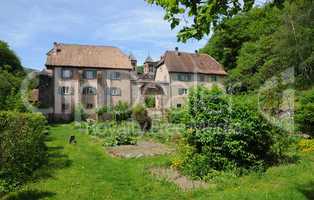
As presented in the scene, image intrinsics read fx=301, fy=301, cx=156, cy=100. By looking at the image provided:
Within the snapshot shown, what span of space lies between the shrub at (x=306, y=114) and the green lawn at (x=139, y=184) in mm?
5716

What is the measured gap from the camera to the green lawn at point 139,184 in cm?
769

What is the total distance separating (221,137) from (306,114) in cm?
919

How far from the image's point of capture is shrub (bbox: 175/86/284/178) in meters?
10.1

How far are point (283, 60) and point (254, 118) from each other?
75.1 ft

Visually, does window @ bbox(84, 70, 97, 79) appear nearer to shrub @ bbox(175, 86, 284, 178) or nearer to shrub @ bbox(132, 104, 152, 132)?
shrub @ bbox(132, 104, 152, 132)

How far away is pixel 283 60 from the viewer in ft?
101

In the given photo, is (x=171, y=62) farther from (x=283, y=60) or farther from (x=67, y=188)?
(x=67, y=188)

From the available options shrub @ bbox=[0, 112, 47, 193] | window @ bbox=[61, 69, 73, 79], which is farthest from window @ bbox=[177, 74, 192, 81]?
shrub @ bbox=[0, 112, 47, 193]

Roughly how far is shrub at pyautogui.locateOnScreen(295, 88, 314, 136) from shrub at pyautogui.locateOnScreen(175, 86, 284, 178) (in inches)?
277

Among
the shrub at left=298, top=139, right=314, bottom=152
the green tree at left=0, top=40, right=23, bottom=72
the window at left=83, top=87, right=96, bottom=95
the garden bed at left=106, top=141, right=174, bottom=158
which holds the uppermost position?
the green tree at left=0, top=40, right=23, bottom=72

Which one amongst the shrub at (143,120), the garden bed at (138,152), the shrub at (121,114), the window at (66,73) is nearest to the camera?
the garden bed at (138,152)

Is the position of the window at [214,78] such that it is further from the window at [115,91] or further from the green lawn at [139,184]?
the green lawn at [139,184]

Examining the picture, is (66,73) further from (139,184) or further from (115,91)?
(139,184)

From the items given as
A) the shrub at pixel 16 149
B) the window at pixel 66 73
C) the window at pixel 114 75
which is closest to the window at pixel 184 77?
the window at pixel 114 75
